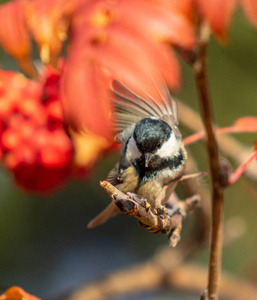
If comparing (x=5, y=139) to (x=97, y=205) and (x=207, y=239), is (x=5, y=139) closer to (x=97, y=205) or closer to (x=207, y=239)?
(x=207, y=239)

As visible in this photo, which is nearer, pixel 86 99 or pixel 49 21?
pixel 86 99

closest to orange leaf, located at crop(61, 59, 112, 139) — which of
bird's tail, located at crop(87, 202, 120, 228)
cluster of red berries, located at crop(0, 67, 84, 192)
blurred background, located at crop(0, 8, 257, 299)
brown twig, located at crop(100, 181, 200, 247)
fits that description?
brown twig, located at crop(100, 181, 200, 247)

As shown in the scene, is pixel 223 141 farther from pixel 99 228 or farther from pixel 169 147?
pixel 99 228

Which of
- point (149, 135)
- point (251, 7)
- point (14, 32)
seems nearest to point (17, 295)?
point (149, 135)

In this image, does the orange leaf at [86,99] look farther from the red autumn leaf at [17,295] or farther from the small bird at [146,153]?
the red autumn leaf at [17,295]

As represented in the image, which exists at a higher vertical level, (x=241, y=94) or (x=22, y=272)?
(x=241, y=94)

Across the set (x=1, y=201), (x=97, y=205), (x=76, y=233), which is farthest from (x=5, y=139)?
(x=76, y=233)

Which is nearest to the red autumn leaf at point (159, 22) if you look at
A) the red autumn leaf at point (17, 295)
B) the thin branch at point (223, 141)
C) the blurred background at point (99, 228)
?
the red autumn leaf at point (17, 295)
